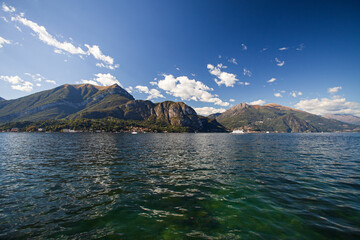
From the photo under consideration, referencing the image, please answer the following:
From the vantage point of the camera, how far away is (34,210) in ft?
32.8

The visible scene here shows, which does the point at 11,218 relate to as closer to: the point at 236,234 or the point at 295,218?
the point at 236,234

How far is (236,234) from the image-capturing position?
7.65 metres

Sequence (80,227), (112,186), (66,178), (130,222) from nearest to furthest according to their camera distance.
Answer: (80,227), (130,222), (112,186), (66,178)

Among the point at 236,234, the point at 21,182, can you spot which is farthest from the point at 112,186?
the point at 236,234

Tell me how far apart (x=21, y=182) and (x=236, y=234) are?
22167 millimetres

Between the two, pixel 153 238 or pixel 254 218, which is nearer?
pixel 153 238

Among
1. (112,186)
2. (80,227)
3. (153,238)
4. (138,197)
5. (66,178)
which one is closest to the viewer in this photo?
(153,238)

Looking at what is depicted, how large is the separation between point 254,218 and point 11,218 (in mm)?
15580

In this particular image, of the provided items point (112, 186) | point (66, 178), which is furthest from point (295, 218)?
point (66, 178)

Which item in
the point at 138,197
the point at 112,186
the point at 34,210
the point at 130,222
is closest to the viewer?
the point at 130,222

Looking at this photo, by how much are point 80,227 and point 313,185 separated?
70.9ft

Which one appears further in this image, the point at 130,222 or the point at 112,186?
the point at 112,186

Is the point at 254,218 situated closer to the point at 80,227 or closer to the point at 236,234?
the point at 236,234

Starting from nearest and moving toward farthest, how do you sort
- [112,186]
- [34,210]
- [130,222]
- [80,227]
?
1. [80,227]
2. [130,222]
3. [34,210]
4. [112,186]
